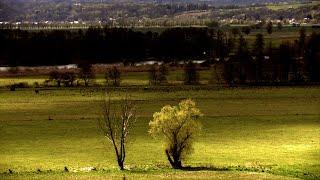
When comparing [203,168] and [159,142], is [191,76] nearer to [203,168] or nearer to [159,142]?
[159,142]

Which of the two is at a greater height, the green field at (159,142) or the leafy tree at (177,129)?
the leafy tree at (177,129)

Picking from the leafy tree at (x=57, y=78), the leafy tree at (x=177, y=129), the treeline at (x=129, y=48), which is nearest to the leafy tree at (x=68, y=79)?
the leafy tree at (x=57, y=78)

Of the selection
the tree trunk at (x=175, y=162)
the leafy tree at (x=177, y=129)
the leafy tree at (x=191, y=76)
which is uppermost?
the leafy tree at (x=177, y=129)

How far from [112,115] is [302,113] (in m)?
19.7

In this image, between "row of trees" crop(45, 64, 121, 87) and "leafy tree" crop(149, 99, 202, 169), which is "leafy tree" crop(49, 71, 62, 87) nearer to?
"row of trees" crop(45, 64, 121, 87)

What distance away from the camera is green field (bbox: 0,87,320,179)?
144 feet

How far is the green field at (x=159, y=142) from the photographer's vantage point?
44.0 metres

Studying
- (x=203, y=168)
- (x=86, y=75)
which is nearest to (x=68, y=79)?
(x=86, y=75)

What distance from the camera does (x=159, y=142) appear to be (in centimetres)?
5578

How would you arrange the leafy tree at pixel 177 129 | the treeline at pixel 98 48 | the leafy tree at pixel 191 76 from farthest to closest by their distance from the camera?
1. the treeline at pixel 98 48
2. the leafy tree at pixel 191 76
3. the leafy tree at pixel 177 129

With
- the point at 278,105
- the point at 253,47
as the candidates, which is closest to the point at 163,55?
the point at 253,47

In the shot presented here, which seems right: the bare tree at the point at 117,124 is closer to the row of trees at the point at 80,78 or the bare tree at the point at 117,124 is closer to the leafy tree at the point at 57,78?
the row of trees at the point at 80,78

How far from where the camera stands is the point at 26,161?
48094mm

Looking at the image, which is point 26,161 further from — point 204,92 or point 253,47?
point 253,47
